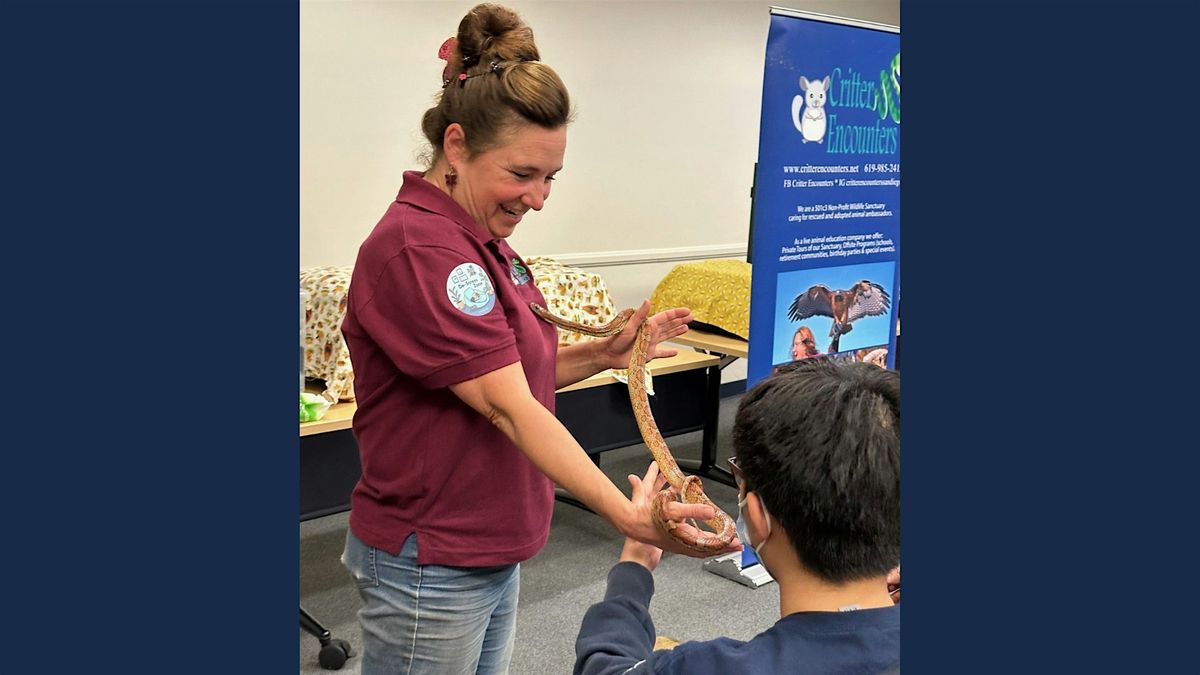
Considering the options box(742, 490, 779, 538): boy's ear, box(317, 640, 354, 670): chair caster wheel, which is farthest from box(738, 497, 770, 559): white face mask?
box(317, 640, 354, 670): chair caster wheel

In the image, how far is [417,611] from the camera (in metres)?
1.50

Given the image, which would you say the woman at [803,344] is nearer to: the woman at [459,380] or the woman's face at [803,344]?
the woman's face at [803,344]

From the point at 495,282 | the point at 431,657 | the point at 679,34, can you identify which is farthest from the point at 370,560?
the point at 679,34

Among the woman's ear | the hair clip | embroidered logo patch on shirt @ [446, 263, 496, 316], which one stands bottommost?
embroidered logo patch on shirt @ [446, 263, 496, 316]

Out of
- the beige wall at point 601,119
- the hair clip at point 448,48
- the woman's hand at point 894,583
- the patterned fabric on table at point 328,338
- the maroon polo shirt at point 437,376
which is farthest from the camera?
the beige wall at point 601,119

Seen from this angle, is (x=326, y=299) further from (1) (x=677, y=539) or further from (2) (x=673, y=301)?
(1) (x=677, y=539)

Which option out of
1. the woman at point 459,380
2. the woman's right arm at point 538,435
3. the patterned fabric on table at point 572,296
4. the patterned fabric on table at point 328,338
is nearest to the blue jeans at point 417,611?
the woman at point 459,380

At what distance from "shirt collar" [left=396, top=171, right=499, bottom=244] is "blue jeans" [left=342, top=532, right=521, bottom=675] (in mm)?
432

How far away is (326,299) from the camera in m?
3.58

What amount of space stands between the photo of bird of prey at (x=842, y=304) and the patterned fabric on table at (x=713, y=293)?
75 cm

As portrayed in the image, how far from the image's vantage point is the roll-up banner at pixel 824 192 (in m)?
3.44

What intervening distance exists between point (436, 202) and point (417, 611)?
1.85 ft

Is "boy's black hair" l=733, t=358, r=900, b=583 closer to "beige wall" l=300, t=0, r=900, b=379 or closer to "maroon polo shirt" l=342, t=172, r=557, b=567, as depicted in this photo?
"maroon polo shirt" l=342, t=172, r=557, b=567

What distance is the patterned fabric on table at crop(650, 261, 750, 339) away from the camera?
16.0 feet
